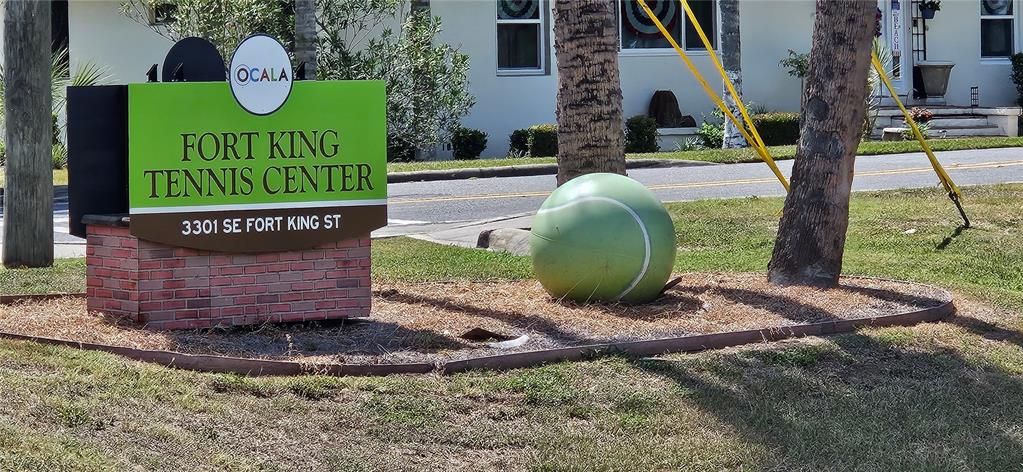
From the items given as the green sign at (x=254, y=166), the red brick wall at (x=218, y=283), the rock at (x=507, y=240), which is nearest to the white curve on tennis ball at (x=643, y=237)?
the green sign at (x=254, y=166)

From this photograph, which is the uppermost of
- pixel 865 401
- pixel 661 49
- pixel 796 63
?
pixel 661 49

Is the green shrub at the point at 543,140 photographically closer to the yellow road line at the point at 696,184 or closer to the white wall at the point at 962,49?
the yellow road line at the point at 696,184

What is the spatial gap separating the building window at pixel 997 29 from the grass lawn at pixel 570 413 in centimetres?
2384

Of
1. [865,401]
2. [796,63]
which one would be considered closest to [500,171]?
[796,63]

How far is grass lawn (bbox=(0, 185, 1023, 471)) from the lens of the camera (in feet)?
17.3

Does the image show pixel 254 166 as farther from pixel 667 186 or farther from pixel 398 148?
pixel 398 148

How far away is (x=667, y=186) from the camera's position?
1644cm

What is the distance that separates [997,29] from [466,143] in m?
13.2

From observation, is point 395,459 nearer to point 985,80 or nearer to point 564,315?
point 564,315

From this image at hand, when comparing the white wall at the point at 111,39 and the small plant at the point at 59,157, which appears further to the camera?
the white wall at the point at 111,39

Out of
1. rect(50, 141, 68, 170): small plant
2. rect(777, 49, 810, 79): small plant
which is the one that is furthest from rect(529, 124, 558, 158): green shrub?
rect(50, 141, 68, 170): small plant

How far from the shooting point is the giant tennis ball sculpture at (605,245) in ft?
25.7

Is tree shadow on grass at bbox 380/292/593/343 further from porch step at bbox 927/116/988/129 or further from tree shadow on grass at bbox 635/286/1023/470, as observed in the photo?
porch step at bbox 927/116/988/129

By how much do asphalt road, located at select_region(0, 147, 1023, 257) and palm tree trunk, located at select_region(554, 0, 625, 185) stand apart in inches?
163
